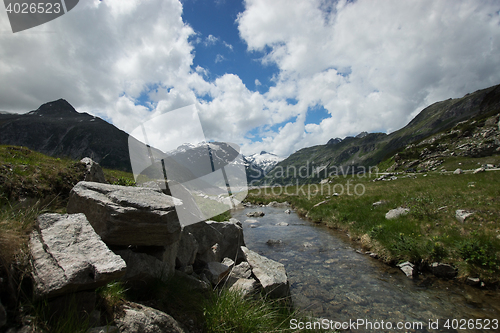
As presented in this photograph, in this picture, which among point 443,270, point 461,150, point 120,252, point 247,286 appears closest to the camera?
point 120,252

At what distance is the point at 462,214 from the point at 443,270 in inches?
178

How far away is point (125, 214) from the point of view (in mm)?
4715

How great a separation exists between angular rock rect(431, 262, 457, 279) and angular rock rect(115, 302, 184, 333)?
35.9 feet

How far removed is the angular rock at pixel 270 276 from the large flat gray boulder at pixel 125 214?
3.63 metres

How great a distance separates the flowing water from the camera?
23.7 feet

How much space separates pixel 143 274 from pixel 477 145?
240 ft

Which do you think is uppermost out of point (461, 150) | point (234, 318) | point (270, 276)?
point (461, 150)

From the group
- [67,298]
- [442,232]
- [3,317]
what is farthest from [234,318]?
[442,232]

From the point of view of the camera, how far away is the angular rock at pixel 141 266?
4.89 meters

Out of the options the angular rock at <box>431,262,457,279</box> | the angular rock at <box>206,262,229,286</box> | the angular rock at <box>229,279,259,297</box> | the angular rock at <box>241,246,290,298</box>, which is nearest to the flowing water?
the angular rock at <box>431,262,457,279</box>

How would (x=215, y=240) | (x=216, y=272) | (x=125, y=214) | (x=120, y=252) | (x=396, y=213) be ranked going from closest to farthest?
1. (x=125, y=214)
2. (x=120, y=252)
3. (x=216, y=272)
4. (x=215, y=240)
5. (x=396, y=213)

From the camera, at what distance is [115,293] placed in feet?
13.1

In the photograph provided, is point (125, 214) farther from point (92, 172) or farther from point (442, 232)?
point (442, 232)

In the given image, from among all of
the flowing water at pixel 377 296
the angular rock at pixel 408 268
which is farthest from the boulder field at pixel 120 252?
the angular rock at pixel 408 268
